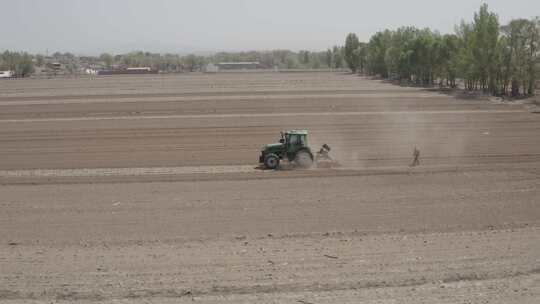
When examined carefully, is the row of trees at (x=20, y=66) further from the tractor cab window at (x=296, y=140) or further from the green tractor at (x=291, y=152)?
the tractor cab window at (x=296, y=140)

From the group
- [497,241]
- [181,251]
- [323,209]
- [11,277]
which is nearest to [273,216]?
[323,209]

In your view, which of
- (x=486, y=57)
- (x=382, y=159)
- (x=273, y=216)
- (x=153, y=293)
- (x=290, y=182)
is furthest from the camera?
(x=486, y=57)

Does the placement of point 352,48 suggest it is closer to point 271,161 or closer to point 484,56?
point 484,56

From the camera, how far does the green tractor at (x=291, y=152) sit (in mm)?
25453

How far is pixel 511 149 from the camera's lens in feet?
101

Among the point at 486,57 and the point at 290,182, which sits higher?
the point at 486,57

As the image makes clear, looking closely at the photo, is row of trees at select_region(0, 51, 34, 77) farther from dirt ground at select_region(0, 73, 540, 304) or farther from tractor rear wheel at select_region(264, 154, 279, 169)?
tractor rear wheel at select_region(264, 154, 279, 169)

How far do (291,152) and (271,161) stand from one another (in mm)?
911

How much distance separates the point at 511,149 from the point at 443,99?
30961 mm

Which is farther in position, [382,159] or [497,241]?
[382,159]

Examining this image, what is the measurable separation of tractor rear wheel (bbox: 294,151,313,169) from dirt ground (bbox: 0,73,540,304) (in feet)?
2.49

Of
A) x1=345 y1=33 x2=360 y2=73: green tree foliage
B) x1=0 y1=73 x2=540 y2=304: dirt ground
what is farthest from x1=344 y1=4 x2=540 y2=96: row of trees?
x1=345 y1=33 x2=360 y2=73: green tree foliage

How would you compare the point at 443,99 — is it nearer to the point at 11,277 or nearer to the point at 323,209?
the point at 323,209

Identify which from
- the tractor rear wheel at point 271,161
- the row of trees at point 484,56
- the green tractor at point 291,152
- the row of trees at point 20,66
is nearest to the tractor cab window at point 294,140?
the green tractor at point 291,152
